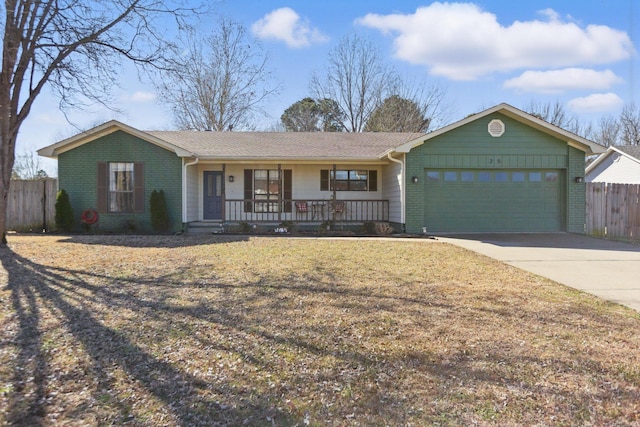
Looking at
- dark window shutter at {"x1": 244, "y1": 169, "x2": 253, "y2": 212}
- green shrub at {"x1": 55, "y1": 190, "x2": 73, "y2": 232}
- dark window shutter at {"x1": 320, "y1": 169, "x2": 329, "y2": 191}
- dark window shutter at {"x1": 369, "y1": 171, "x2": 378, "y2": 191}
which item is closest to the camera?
green shrub at {"x1": 55, "y1": 190, "x2": 73, "y2": 232}

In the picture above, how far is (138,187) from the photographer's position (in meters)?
13.6

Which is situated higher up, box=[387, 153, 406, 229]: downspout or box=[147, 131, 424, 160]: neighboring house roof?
box=[147, 131, 424, 160]: neighboring house roof

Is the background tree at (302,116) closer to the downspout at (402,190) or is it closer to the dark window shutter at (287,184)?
the dark window shutter at (287,184)

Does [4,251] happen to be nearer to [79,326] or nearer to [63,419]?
[79,326]

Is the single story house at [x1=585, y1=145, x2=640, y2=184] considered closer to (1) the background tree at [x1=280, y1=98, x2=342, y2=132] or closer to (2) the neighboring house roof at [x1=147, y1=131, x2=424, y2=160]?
(2) the neighboring house roof at [x1=147, y1=131, x2=424, y2=160]

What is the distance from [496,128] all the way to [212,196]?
1008cm

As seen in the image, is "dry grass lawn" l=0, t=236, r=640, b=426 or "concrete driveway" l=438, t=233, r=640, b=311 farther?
"concrete driveway" l=438, t=233, r=640, b=311

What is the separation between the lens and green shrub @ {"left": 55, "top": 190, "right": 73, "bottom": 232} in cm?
1300

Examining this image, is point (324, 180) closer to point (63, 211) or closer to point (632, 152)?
point (63, 211)

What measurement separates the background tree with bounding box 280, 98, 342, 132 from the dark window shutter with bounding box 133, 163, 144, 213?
18.9 metres

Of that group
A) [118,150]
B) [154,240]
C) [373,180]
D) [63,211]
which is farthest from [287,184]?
[63,211]

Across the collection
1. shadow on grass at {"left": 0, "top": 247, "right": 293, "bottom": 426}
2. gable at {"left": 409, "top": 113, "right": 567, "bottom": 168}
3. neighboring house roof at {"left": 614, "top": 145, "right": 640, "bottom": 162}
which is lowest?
shadow on grass at {"left": 0, "top": 247, "right": 293, "bottom": 426}

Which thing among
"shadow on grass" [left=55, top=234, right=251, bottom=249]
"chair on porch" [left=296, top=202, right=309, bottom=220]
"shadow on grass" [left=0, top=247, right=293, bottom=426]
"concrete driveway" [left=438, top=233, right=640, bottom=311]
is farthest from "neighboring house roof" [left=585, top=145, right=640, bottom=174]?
"shadow on grass" [left=0, top=247, right=293, bottom=426]

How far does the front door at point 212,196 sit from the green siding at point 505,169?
6.92 m
